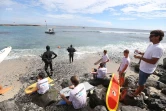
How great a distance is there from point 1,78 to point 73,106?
8389 millimetres

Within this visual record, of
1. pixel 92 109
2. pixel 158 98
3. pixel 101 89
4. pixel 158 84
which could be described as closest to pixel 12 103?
pixel 92 109

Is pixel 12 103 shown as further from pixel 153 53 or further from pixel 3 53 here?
pixel 3 53

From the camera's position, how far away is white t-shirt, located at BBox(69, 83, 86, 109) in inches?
193

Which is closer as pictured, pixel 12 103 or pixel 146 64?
pixel 146 64

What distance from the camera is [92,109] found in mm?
5445

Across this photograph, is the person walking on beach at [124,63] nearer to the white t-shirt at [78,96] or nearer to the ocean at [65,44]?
the white t-shirt at [78,96]

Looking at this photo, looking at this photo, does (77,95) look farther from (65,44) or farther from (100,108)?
(65,44)

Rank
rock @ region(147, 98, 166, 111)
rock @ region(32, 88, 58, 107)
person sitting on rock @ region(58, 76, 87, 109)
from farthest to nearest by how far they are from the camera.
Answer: rock @ region(32, 88, 58, 107), rock @ region(147, 98, 166, 111), person sitting on rock @ region(58, 76, 87, 109)

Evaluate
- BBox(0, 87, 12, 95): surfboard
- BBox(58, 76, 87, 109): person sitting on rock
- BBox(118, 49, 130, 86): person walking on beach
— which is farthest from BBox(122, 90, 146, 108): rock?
BBox(0, 87, 12, 95): surfboard

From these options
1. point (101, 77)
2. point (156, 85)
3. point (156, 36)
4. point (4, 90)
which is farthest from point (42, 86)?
point (156, 85)

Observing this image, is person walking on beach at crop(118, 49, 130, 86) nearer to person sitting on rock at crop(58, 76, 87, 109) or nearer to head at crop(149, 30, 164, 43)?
head at crop(149, 30, 164, 43)

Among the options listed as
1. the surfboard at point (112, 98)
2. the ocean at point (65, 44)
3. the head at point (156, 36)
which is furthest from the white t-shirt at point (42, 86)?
the ocean at point (65, 44)

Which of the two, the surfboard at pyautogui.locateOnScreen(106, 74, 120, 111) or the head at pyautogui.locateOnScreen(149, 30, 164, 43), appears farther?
the surfboard at pyautogui.locateOnScreen(106, 74, 120, 111)

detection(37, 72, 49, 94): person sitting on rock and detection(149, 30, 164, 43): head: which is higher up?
detection(149, 30, 164, 43): head
